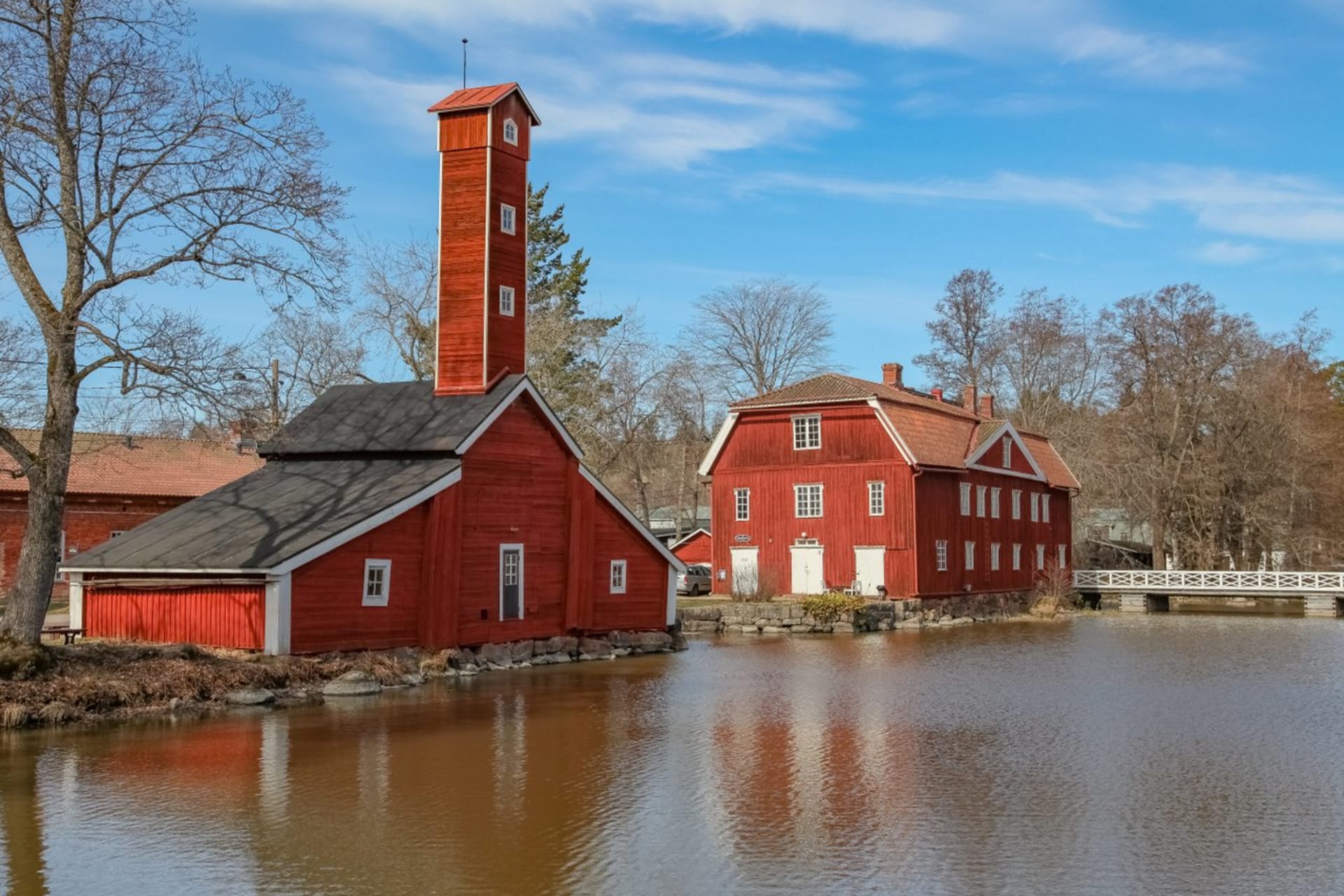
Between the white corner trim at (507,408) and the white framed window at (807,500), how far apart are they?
1587 cm

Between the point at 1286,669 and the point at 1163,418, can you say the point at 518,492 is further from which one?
the point at 1163,418

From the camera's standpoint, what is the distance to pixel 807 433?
44312 mm

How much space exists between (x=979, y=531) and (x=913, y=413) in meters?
6.14

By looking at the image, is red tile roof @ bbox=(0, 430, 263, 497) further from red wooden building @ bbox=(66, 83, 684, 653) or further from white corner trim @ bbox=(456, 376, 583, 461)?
white corner trim @ bbox=(456, 376, 583, 461)

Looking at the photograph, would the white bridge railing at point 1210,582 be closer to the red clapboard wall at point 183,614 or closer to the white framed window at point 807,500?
the white framed window at point 807,500

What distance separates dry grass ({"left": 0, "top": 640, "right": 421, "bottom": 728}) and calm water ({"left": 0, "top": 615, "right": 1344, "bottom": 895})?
69 centimetres

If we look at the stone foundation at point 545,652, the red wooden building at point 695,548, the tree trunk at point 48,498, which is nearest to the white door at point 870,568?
the stone foundation at point 545,652

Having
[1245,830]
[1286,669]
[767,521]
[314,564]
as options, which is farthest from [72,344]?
[767,521]

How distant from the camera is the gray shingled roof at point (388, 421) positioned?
88.0 ft

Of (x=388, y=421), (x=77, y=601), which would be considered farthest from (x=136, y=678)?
(x=388, y=421)

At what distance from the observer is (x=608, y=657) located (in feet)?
98.0

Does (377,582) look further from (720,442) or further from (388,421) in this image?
(720,442)

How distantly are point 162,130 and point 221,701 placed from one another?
886cm

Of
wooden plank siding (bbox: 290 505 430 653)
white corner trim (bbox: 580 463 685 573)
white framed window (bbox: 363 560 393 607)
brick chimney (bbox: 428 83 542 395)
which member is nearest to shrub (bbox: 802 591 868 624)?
white corner trim (bbox: 580 463 685 573)
